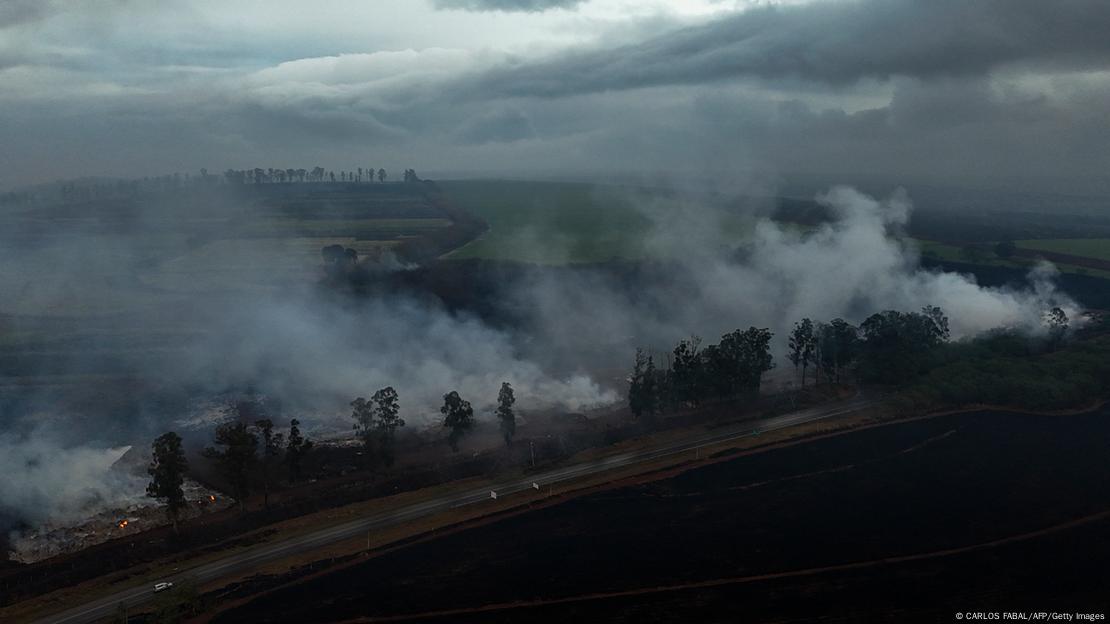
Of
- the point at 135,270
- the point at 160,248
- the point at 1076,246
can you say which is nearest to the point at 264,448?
the point at 135,270

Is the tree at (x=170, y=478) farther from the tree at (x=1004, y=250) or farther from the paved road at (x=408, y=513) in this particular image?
the tree at (x=1004, y=250)

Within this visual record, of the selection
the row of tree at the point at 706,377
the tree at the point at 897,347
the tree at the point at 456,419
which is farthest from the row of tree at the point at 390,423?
the tree at the point at 897,347

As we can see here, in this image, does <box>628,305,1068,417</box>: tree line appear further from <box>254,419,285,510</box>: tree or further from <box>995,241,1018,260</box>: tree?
<box>995,241,1018,260</box>: tree

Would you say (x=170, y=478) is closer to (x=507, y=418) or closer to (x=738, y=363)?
(x=507, y=418)

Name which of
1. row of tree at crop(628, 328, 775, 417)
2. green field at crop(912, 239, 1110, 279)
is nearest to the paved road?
row of tree at crop(628, 328, 775, 417)

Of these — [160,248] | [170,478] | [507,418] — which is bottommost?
[507,418]

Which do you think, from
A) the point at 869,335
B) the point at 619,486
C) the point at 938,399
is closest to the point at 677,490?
the point at 619,486
